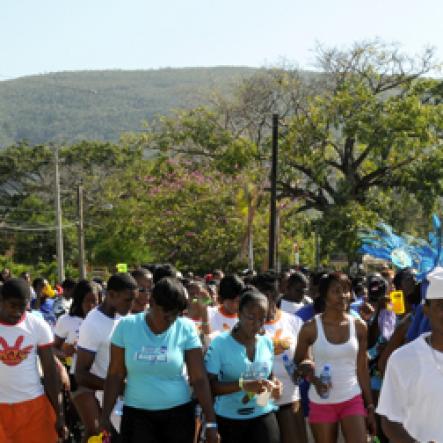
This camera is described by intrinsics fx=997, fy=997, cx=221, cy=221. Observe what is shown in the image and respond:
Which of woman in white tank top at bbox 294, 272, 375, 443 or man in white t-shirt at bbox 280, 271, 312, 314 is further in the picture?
man in white t-shirt at bbox 280, 271, 312, 314

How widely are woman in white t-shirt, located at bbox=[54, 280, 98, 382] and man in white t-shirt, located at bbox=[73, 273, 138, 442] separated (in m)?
1.14

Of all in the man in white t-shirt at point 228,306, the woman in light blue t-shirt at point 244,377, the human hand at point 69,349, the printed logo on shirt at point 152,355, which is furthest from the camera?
the human hand at point 69,349

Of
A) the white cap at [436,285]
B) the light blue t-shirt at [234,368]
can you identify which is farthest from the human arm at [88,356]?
the white cap at [436,285]

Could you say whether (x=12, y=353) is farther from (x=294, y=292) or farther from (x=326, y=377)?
(x=294, y=292)

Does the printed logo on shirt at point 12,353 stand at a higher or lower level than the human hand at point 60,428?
higher

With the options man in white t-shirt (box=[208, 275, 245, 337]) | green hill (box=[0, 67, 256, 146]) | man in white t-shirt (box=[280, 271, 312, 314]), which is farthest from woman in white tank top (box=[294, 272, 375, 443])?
green hill (box=[0, 67, 256, 146])

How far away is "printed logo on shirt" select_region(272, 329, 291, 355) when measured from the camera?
741cm

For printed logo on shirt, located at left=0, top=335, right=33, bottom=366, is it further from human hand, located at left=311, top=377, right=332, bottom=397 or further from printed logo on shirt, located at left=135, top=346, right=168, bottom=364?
human hand, located at left=311, top=377, right=332, bottom=397

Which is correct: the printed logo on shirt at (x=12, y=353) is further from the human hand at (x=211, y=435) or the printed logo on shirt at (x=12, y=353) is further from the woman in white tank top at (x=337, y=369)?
the woman in white tank top at (x=337, y=369)

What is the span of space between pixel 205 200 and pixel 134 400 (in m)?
29.4

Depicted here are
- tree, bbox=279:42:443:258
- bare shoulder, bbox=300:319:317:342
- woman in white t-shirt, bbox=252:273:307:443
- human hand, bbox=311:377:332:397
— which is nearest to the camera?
human hand, bbox=311:377:332:397

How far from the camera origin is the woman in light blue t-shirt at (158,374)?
590 centimetres

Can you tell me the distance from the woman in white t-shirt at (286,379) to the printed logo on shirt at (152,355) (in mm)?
1582

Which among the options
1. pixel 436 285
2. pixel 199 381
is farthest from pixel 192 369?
pixel 436 285
